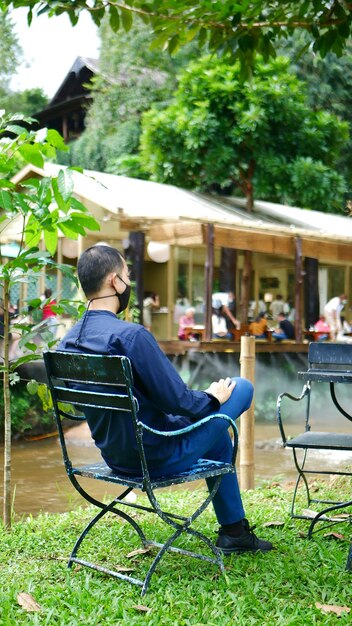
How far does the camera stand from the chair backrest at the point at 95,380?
10.3 ft

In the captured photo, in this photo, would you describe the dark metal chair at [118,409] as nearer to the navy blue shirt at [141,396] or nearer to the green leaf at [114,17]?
the navy blue shirt at [141,396]

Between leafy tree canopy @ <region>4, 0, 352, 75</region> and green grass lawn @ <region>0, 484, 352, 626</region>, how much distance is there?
10.8 ft

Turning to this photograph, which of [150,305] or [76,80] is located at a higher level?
[76,80]

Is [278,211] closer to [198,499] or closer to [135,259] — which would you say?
[135,259]

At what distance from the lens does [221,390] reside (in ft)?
11.7

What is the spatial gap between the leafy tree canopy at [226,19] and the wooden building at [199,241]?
6.50m

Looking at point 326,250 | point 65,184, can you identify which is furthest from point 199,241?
point 65,184

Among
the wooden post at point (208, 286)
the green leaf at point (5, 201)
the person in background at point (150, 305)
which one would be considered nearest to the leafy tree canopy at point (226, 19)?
the green leaf at point (5, 201)

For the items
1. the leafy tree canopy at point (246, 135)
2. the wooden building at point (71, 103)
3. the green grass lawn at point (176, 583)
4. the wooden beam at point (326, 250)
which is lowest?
the green grass lawn at point (176, 583)

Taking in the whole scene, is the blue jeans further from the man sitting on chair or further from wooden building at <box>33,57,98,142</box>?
wooden building at <box>33,57,98,142</box>

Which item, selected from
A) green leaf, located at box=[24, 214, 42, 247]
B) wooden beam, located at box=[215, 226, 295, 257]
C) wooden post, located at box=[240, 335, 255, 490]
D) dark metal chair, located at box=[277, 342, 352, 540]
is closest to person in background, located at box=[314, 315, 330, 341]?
wooden beam, located at box=[215, 226, 295, 257]

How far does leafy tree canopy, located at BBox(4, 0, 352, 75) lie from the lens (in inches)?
222

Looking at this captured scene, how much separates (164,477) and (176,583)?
0.44 metres

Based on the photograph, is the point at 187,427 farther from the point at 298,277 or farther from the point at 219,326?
the point at 298,277
